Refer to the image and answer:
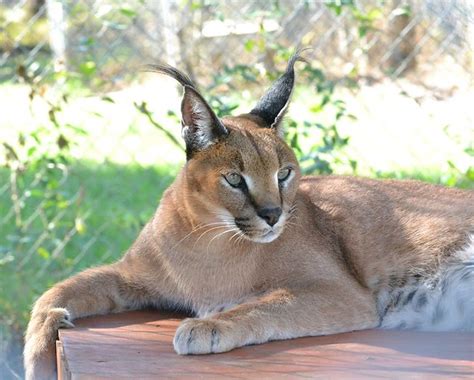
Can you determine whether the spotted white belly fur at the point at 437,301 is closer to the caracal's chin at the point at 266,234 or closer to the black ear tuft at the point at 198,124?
the caracal's chin at the point at 266,234

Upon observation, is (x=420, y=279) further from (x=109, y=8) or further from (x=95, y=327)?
(x=109, y=8)

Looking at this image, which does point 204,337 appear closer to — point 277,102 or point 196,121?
point 196,121

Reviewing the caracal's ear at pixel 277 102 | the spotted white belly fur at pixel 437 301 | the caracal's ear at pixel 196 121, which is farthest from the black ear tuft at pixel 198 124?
the spotted white belly fur at pixel 437 301

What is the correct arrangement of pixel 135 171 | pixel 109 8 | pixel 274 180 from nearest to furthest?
1. pixel 274 180
2. pixel 109 8
3. pixel 135 171

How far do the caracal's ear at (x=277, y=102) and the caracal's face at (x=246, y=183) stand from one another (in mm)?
131

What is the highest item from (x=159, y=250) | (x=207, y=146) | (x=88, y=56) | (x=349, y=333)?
(x=88, y=56)

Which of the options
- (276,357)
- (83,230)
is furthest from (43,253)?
(276,357)

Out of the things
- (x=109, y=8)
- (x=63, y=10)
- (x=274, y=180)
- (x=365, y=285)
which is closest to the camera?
(x=274, y=180)

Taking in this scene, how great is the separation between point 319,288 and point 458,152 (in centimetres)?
394

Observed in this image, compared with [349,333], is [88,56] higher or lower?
higher

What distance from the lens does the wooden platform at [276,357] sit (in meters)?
2.84

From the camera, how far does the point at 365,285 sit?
3.63 m

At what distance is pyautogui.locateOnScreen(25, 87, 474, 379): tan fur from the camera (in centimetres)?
330

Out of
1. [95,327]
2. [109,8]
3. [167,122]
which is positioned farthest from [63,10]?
[95,327]
